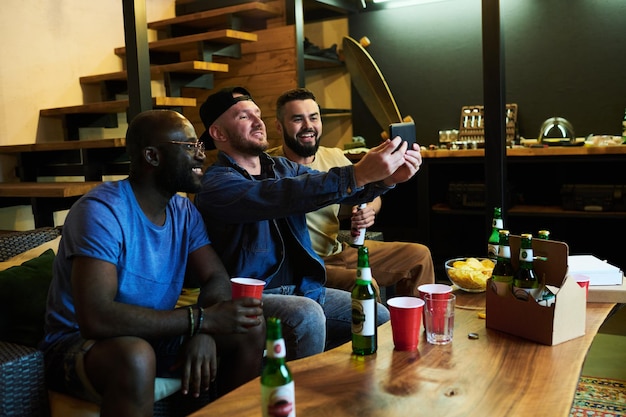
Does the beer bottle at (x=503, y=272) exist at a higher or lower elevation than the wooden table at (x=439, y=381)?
higher

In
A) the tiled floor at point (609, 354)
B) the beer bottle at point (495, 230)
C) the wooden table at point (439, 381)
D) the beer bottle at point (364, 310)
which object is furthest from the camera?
the tiled floor at point (609, 354)

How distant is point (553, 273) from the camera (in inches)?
67.0

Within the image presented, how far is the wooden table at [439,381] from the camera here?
1.28 meters

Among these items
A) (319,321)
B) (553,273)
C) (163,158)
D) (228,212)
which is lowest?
(319,321)

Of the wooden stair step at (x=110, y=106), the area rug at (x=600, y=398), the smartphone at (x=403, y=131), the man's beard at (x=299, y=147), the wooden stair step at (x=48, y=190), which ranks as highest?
the wooden stair step at (x=110, y=106)

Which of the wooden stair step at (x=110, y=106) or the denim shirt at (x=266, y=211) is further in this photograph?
the wooden stair step at (x=110, y=106)

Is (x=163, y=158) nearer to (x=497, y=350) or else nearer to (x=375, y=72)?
(x=497, y=350)

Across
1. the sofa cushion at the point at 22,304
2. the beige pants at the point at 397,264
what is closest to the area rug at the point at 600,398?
the beige pants at the point at 397,264

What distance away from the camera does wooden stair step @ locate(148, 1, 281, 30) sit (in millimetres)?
4566

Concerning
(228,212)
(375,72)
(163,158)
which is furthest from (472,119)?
(163,158)

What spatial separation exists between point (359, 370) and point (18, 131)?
137 inches

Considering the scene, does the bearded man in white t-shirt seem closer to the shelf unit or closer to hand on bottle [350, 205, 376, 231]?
hand on bottle [350, 205, 376, 231]

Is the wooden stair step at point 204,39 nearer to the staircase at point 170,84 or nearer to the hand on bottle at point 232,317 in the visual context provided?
the staircase at point 170,84

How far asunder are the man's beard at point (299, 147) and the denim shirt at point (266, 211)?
54 cm
